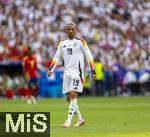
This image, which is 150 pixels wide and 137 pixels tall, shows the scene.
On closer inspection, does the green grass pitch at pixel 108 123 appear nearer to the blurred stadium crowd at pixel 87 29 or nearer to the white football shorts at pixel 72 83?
the white football shorts at pixel 72 83

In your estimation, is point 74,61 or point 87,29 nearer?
point 74,61

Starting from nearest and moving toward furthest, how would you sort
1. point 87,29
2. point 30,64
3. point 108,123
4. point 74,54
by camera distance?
point 74,54
point 108,123
point 30,64
point 87,29

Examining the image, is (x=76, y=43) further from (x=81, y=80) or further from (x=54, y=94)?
(x=54, y=94)

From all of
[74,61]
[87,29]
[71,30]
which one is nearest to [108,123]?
[74,61]

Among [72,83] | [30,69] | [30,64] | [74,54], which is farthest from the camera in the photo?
[30,69]

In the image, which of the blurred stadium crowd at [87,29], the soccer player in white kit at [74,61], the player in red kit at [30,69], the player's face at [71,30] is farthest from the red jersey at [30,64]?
the player's face at [71,30]

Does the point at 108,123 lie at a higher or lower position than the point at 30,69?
lower

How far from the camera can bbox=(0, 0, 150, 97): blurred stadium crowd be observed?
42.9 metres

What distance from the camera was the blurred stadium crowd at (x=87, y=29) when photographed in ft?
141

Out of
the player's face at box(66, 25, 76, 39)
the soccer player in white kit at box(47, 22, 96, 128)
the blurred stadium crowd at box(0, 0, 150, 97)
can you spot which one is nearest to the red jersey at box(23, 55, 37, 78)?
the blurred stadium crowd at box(0, 0, 150, 97)

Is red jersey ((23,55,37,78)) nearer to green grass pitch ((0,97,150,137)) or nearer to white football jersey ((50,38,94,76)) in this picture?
green grass pitch ((0,97,150,137))

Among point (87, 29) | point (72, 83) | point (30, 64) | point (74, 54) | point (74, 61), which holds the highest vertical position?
point (87, 29)

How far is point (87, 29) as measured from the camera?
45.2 m

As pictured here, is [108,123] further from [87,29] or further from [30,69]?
[87,29]
